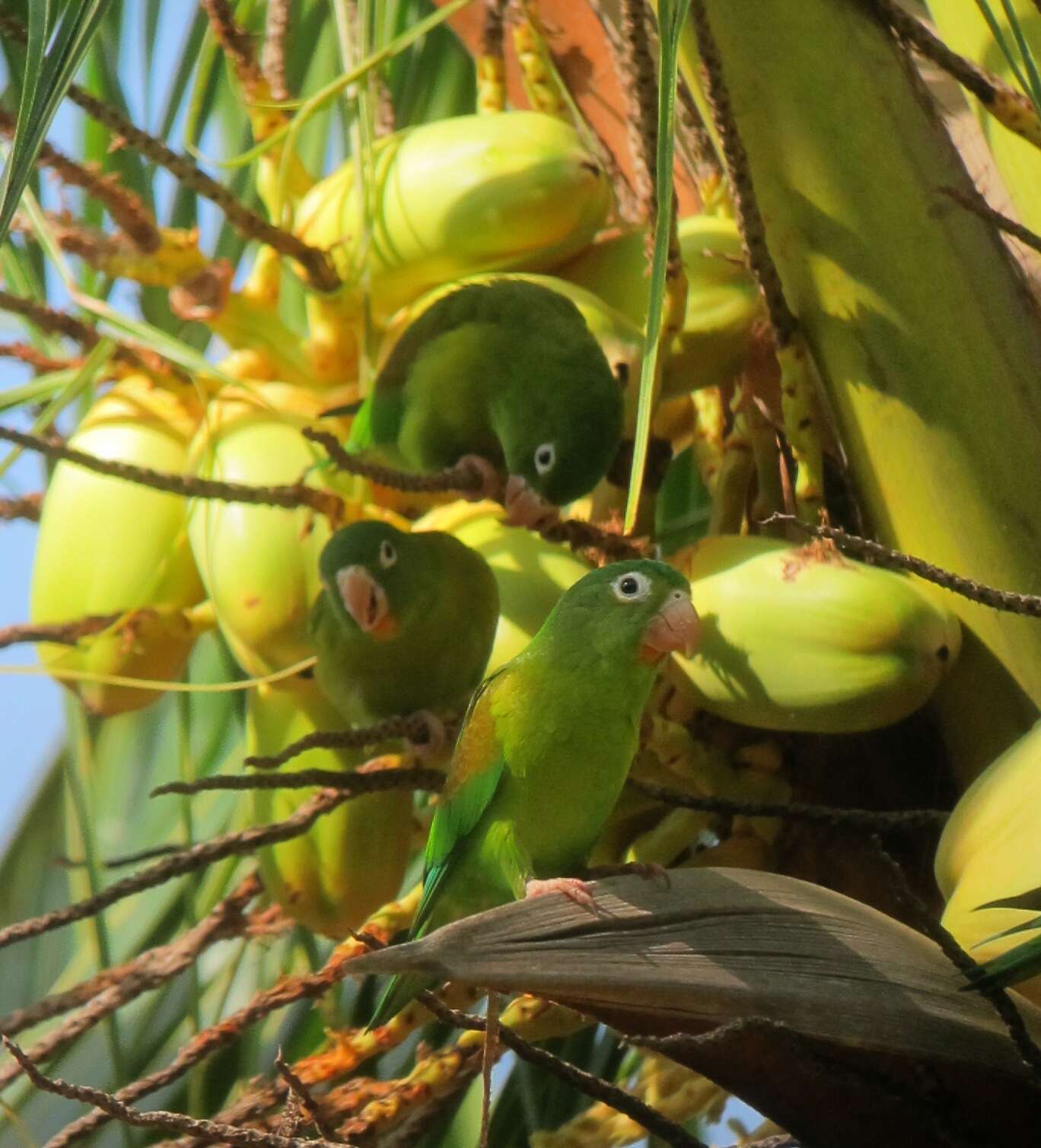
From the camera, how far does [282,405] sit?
3.01 feet

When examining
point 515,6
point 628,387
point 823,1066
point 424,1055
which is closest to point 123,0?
point 515,6

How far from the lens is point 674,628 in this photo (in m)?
0.61

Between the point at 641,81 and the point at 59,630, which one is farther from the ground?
the point at 641,81

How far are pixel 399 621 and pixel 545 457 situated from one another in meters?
0.15

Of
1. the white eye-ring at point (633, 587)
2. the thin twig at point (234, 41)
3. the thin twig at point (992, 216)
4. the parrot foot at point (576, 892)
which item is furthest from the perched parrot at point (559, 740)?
the thin twig at point (234, 41)

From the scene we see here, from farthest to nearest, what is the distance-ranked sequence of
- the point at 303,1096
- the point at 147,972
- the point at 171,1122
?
the point at 147,972 → the point at 303,1096 → the point at 171,1122

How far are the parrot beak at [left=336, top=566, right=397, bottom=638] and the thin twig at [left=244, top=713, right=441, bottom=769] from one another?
91 millimetres

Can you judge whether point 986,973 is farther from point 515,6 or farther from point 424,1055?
point 515,6

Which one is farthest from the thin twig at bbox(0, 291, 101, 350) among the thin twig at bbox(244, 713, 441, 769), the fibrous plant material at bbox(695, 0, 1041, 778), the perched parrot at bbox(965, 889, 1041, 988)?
the perched parrot at bbox(965, 889, 1041, 988)

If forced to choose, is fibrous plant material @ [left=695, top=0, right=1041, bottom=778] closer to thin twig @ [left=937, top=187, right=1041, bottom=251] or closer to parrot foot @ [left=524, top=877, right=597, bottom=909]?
thin twig @ [left=937, top=187, right=1041, bottom=251]

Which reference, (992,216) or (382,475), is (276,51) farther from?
(992,216)

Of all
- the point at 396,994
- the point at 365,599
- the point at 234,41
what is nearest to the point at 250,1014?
the point at 396,994

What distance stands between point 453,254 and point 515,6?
27cm

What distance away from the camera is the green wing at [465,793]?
2.06ft
